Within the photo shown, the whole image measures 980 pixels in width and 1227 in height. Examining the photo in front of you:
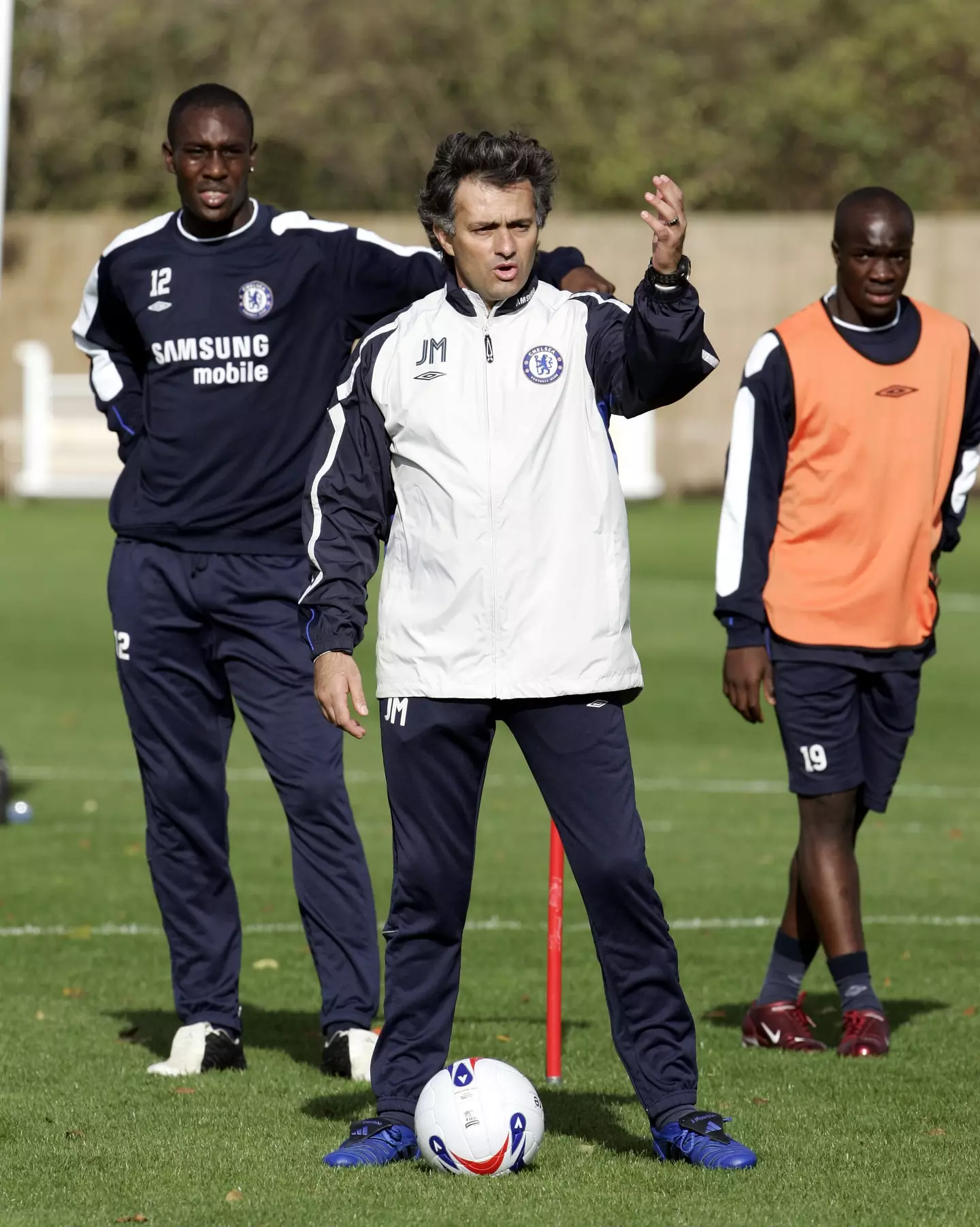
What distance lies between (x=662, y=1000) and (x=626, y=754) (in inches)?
22.4

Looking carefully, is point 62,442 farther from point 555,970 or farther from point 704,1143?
point 704,1143

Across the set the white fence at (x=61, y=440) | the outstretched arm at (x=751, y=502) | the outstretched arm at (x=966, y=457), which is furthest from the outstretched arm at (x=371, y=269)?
the white fence at (x=61, y=440)

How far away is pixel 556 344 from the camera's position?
5.07 metres

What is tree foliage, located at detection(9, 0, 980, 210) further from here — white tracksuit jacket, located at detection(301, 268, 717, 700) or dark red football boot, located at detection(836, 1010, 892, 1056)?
white tracksuit jacket, located at detection(301, 268, 717, 700)

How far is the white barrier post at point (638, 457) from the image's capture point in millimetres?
33719

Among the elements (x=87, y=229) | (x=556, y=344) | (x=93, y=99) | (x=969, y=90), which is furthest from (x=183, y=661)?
(x=969, y=90)

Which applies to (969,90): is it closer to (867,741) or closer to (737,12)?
(737,12)

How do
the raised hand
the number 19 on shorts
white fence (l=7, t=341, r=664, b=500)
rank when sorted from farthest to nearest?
white fence (l=7, t=341, r=664, b=500) < the number 19 on shorts < the raised hand

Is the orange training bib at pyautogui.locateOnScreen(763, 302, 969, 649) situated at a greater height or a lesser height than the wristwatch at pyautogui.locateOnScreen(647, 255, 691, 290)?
lesser

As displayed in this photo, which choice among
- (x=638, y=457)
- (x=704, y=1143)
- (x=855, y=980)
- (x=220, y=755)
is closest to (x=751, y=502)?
(x=855, y=980)

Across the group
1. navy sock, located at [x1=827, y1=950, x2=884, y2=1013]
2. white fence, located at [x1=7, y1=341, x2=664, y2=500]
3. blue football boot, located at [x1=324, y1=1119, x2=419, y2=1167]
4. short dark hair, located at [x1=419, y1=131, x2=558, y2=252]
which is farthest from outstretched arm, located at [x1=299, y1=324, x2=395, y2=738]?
white fence, located at [x1=7, y1=341, x2=664, y2=500]

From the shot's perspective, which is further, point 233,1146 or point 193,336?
point 193,336

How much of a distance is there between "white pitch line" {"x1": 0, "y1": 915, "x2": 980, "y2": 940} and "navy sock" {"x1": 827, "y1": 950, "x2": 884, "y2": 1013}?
→ 2.18m

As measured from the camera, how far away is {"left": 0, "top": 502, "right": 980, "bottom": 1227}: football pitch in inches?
201
